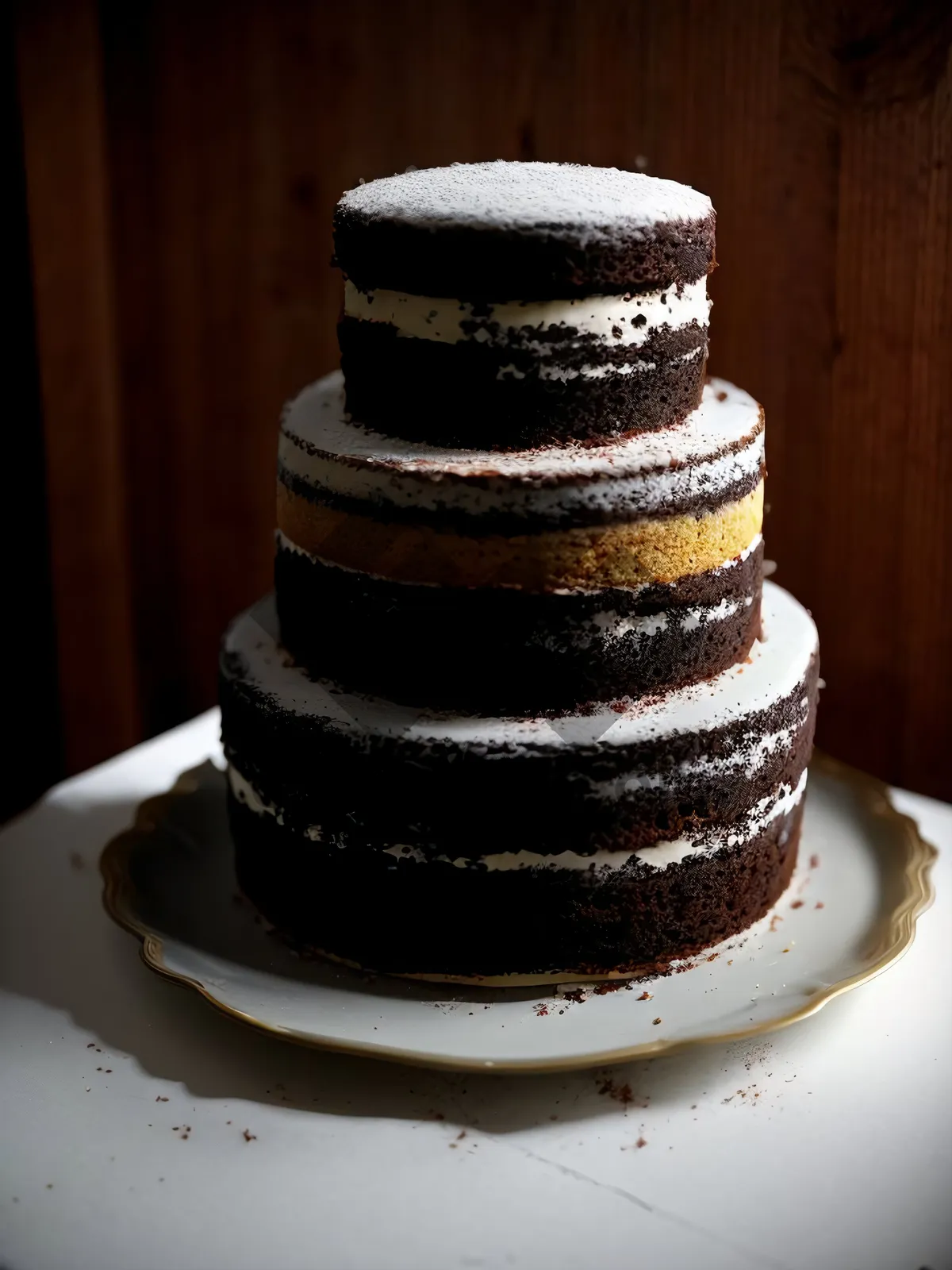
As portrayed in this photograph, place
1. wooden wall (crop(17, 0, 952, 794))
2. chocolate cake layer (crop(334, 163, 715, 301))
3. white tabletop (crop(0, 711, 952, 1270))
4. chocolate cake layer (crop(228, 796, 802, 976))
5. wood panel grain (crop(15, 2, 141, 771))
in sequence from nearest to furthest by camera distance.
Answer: white tabletop (crop(0, 711, 952, 1270))
chocolate cake layer (crop(334, 163, 715, 301))
chocolate cake layer (crop(228, 796, 802, 976))
wooden wall (crop(17, 0, 952, 794))
wood panel grain (crop(15, 2, 141, 771))

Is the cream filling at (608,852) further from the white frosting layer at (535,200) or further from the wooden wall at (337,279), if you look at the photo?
the wooden wall at (337,279)

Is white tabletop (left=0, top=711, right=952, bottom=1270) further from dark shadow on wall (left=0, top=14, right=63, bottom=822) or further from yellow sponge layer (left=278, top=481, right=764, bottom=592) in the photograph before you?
dark shadow on wall (left=0, top=14, right=63, bottom=822)

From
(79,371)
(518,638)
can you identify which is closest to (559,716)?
(518,638)

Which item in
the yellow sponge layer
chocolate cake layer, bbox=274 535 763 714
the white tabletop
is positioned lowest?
the white tabletop

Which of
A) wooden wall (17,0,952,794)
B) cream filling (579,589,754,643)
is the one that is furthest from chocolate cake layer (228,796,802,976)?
wooden wall (17,0,952,794)

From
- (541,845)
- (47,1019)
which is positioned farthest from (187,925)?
(541,845)

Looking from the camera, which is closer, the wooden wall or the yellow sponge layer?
the yellow sponge layer

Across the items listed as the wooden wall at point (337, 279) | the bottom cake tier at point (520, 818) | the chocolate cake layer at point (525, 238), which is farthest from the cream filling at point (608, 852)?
the wooden wall at point (337, 279)
